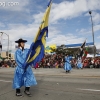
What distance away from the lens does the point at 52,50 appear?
37.0 m

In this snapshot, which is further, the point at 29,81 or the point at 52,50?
the point at 52,50

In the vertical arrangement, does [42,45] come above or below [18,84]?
above

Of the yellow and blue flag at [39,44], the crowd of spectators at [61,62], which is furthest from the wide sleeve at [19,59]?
the crowd of spectators at [61,62]

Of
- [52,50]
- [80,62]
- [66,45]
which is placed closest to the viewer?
[80,62]

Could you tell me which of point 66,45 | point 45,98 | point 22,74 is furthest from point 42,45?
point 66,45

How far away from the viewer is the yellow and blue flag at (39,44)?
659cm

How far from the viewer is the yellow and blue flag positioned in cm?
659

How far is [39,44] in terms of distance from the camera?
22.3ft

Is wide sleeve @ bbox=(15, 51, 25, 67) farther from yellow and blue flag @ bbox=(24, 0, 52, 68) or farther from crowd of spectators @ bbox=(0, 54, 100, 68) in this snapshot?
crowd of spectators @ bbox=(0, 54, 100, 68)

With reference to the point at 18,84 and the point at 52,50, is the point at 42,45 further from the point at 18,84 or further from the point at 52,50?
the point at 52,50

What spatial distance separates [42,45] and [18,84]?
1448 millimetres

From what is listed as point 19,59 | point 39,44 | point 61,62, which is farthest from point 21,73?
point 61,62

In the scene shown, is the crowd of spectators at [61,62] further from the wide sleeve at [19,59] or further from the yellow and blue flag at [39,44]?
the wide sleeve at [19,59]

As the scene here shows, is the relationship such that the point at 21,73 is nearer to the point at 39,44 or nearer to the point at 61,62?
the point at 39,44
